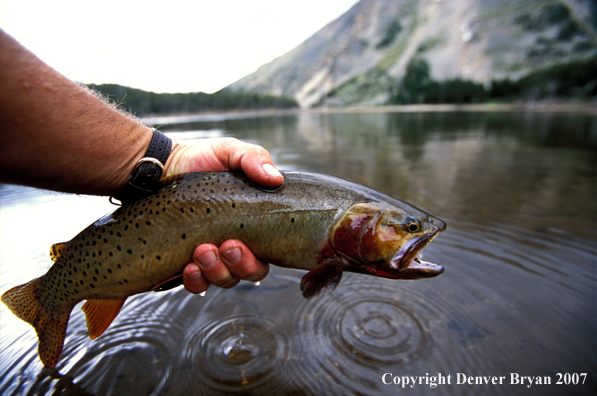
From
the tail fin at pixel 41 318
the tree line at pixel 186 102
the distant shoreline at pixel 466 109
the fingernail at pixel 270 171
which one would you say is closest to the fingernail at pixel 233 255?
the fingernail at pixel 270 171

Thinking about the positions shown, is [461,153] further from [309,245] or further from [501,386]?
[309,245]

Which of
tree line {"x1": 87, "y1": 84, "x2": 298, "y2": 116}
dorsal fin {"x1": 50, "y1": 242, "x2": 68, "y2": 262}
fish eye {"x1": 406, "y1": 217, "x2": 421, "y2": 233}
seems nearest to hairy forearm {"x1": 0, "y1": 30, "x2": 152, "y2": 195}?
dorsal fin {"x1": 50, "y1": 242, "x2": 68, "y2": 262}

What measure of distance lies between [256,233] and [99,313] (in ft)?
5.00

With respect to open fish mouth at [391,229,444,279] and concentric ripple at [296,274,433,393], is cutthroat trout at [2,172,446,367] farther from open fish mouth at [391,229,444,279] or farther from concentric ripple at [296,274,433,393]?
concentric ripple at [296,274,433,393]

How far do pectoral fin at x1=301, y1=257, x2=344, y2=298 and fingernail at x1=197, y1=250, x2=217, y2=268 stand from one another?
2.36ft

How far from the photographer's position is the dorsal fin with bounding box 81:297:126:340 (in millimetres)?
2542

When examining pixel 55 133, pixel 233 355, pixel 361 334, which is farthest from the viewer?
pixel 361 334

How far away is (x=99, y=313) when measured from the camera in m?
2.58

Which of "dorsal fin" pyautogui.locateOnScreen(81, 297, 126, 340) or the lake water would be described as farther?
the lake water

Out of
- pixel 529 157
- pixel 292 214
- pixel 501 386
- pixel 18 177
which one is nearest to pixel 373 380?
pixel 501 386

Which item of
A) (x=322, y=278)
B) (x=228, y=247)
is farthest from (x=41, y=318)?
(x=322, y=278)

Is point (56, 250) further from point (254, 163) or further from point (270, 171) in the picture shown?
point (270, 171)

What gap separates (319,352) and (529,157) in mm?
12703

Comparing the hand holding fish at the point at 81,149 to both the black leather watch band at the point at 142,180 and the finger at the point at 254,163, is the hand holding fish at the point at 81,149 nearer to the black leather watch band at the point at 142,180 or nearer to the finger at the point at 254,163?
the finger at the point at 254,163
